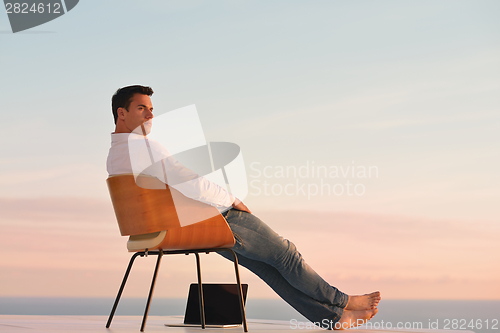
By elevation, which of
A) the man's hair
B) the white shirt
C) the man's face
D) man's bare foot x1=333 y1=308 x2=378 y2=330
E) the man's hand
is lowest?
man's bare foot x1=333 y1=308 x2=378 y2=330

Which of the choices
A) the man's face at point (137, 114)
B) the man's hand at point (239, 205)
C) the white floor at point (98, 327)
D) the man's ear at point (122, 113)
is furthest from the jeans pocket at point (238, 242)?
the man's ear at point (122, 113)

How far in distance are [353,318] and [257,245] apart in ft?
2.07

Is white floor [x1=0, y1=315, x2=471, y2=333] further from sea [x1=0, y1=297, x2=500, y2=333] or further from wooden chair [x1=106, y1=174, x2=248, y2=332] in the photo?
wooden chair [x1=106, y1=174, x2=248, y2=332]

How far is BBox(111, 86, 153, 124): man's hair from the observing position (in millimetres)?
2145

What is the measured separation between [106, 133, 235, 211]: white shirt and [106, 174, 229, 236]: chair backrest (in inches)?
1.3

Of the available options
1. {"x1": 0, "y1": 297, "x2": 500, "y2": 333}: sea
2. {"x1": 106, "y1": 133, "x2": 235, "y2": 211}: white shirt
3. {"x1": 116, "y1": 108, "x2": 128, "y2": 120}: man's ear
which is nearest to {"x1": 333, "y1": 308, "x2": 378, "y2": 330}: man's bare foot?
{"x1": 0, "y1": 297, "x2": 500, "y2": 333}: sea

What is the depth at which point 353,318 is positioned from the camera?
7.39ft

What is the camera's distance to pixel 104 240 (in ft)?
19.8

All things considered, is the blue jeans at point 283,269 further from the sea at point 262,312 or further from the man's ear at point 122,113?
the man's ear at point 122,113

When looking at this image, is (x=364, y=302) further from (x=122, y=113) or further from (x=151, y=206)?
(x=122, y=113)

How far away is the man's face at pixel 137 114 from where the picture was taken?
2.12 meters

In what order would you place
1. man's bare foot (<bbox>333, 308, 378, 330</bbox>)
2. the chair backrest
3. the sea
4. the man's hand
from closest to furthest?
1. the chair backrest
2. the man's hand
3. man's bare foot (<bbox>333, 308, 378, 330</bbox>)
4. the sea

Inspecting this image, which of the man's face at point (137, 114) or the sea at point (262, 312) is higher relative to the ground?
the man's face at point (137, 114)

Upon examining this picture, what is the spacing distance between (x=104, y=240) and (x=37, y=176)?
1635 millimetres
